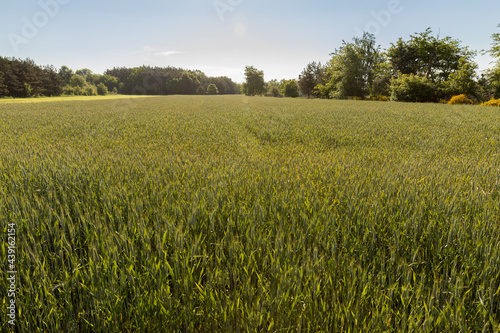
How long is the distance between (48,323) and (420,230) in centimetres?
285

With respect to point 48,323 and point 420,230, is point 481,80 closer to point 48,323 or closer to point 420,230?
point 420,230

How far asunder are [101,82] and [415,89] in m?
122

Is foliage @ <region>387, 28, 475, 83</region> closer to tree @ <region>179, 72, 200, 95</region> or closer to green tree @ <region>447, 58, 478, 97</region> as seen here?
green tree @ <region>447, 58, 478, 97</region>

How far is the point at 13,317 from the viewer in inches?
57.0

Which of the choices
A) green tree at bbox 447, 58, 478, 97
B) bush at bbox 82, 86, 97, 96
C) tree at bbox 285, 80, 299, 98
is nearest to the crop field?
green tree at bbox 447, 58, 478, 97

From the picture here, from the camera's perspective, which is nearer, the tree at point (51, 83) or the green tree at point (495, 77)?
the green tree at point (495, 77)

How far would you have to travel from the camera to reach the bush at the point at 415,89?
38.4m

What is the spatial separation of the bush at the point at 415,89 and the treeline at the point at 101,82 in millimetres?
74622

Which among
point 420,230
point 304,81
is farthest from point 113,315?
point 304,81

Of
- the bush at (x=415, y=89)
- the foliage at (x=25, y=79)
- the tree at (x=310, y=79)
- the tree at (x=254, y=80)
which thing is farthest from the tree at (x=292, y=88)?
the foliage at (x=25, y=79)

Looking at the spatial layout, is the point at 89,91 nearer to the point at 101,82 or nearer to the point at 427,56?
the point at 101,82

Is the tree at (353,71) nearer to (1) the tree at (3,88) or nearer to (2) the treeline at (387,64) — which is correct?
(2) the treeline at (387,64)

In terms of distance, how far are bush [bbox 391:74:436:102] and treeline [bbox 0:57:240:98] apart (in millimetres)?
74622

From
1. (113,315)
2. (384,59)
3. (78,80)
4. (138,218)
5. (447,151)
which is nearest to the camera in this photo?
(113,315)
